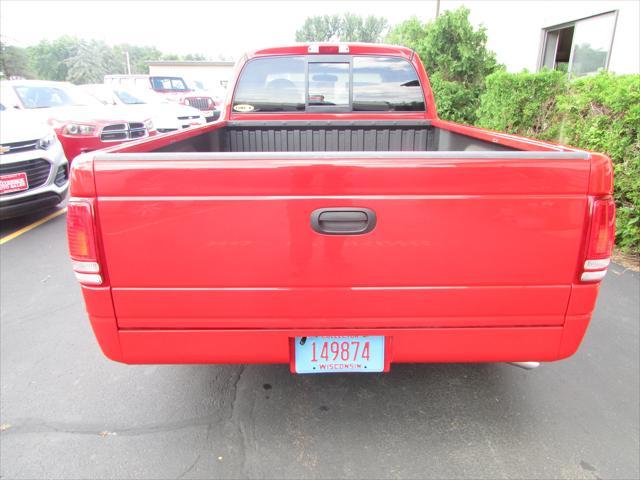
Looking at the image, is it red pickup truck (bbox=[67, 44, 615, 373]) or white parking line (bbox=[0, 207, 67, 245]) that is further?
white parking line (bbox=[0, 207, 67, 245])

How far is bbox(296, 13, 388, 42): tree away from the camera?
6372 centimetres

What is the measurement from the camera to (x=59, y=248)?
5.36m

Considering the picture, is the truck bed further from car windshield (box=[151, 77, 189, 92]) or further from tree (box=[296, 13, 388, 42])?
tree (box=[296, 13, 388, 42])

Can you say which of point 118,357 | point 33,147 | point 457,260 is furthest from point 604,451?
point 33,147

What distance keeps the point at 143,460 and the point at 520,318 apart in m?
1.95

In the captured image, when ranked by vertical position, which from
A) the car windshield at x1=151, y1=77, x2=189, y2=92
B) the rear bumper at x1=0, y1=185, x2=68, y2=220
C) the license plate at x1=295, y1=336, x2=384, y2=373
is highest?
the car windshield at x1=151, y1=77, x2=189, y2=92

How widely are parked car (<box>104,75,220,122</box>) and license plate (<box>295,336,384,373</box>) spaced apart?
1715cm

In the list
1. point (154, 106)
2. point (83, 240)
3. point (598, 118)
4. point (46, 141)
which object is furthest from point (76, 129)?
point (598, 118)

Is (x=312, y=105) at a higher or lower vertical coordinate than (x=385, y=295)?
higher

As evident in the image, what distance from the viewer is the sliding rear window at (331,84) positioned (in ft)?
13.2

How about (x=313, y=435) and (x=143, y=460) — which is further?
(x=313, y=435)

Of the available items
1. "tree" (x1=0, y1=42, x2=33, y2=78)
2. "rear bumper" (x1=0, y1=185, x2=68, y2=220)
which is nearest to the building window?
"rear bumper" (x1=0, y1=185, x2=68, y2=220)

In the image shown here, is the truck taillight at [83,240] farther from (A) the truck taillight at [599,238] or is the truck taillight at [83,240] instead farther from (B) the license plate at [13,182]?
(B) the license plate at [13,182]

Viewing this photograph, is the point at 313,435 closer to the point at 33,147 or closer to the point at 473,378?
the point at 473,378
